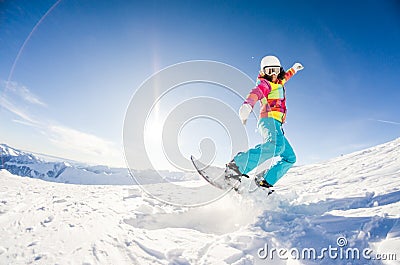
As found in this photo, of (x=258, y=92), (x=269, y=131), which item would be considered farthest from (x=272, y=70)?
(x=269, y=131)

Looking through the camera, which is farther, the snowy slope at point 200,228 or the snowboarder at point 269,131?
the snowboarder at point 269,131

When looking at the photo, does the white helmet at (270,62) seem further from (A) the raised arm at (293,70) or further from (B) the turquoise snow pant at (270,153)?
(B) the turquoise snow pant at (270,153)

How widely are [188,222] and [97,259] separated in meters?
2.43

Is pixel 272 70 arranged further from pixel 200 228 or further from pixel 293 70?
pixel 200 228

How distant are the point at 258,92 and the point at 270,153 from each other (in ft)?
3.53

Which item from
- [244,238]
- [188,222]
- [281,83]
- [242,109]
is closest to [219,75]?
[281,83]

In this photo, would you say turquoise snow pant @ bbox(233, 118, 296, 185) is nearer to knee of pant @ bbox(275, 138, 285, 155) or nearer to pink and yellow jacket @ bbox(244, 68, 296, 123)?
knee of pant @ bbox(275, 138, 285, 155)

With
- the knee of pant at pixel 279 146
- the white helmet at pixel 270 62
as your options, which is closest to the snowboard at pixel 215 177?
the knee of pant at pixel 279 146

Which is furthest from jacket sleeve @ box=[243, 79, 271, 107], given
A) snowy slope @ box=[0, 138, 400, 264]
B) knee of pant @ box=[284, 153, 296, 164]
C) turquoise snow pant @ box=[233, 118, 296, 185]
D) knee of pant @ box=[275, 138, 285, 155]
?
snowy slope @ box=[0, 138, 400, 264]

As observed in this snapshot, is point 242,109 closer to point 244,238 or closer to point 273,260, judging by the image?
point 244,238

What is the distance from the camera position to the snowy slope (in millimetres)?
2154

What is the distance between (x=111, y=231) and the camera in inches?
107

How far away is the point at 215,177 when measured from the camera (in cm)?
456

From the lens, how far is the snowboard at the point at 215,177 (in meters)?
4.32
